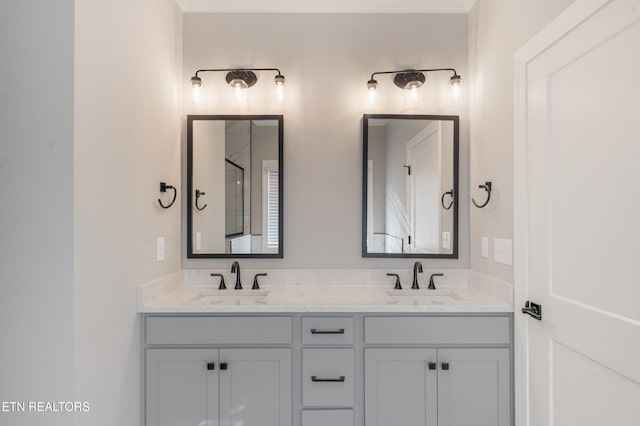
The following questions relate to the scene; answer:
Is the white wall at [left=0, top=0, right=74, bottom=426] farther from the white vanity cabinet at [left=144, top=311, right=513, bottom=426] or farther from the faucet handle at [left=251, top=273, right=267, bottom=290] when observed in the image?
the faucet handle at [left=251, top=273, right=267, bottom=290]

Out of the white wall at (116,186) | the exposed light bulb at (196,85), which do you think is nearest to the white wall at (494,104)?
the exposed light bulb at (196,85)

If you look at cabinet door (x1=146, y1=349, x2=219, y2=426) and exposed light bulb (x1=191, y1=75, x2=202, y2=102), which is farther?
exposed light bulb (x1=191, y1=75, x2=202, y2=102)

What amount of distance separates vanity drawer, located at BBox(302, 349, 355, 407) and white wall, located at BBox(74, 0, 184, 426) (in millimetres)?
862

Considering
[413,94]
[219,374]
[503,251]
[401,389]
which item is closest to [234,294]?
[219,374]

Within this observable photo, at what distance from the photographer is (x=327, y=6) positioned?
2223 millimetres

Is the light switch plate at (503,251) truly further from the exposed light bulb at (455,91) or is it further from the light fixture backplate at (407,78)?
the light fixture backplate at (407,78)

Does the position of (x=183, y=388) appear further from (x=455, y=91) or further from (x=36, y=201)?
(x=455, y=91)

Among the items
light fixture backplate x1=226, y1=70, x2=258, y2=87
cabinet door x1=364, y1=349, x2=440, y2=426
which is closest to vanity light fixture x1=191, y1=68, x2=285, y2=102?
light fixture backplate x1=226, y1=70, x2=258, y2=87

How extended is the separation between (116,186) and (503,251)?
1972 mm

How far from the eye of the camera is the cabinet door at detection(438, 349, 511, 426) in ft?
5.59

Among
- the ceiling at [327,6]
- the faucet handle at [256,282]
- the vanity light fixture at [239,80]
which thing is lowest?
the faucet handle at [256,282]

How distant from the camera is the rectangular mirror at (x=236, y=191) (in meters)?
2.23

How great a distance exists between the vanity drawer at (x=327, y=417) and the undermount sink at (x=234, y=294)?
71 cm

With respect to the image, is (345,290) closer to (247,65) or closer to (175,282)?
(175,282)
